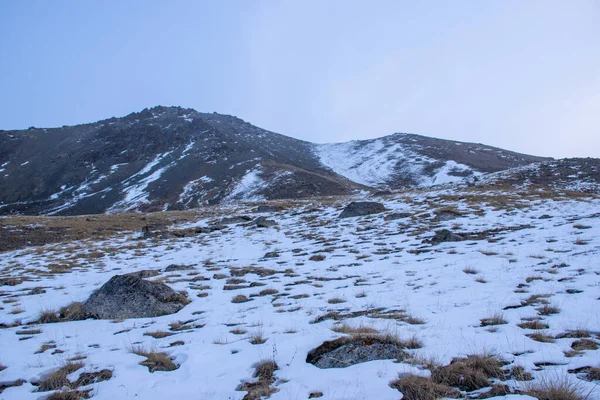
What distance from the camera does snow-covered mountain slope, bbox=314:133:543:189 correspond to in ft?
287

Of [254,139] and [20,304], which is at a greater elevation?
[254,139]

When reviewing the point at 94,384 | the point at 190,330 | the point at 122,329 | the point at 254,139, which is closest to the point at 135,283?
the point at 122,329

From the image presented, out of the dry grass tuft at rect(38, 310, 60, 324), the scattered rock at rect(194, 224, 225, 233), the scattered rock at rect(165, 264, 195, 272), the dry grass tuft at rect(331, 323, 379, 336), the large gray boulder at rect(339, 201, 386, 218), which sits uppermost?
the large gray boulder at rect(339, 201, 386, 218)

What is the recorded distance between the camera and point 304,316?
7.16 m

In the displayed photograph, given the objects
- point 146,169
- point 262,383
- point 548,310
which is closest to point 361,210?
point 548,310

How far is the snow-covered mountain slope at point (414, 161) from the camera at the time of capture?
87.6m

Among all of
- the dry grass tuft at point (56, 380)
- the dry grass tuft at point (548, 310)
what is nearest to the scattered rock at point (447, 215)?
the dry grass tuft at point (548, 310)

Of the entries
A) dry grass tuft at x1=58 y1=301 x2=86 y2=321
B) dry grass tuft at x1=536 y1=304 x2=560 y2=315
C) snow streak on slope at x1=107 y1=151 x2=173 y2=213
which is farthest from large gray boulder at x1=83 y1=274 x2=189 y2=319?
snow streak on slope at x1=107 y1=151 x2=173 y2=213

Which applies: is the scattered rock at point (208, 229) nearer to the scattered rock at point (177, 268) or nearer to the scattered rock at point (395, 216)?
the scattered rock at point (177, 268)

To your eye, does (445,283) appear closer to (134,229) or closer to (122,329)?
(122,329)

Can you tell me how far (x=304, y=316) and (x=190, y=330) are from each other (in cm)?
235

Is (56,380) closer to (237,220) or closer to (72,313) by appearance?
(72,313)

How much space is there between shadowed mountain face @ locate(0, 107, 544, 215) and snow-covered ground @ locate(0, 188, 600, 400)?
5445 centimetres

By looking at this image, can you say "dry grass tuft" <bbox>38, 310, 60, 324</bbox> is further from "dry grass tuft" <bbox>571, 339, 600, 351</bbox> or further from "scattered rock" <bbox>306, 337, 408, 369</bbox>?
"dry grass tuft" <bbox>571, 339, 600, 351</bbox>
